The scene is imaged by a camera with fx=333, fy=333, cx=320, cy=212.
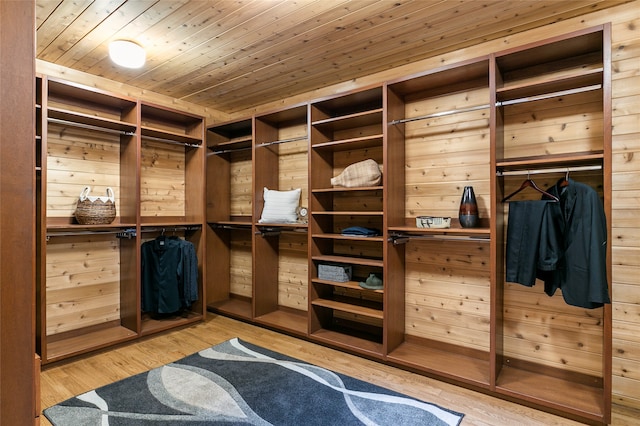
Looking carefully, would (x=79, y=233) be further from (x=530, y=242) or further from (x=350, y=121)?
(x=530, y=242)

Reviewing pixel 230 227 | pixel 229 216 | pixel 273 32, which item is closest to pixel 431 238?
pixel 273 32

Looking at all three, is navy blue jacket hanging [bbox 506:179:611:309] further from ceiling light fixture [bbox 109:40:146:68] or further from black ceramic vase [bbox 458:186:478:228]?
ceiling light fixture [bbox 109:40:146:68]

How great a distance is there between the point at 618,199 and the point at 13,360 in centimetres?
307

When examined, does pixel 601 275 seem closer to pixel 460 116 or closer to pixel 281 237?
pixel 460 116

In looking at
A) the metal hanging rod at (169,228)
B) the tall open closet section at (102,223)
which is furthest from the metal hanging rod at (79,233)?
the metal hanging rod at (169,228)

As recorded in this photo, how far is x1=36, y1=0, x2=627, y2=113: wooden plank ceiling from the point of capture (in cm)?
228

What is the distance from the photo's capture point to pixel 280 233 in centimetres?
387

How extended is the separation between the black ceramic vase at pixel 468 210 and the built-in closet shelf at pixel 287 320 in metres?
1.87

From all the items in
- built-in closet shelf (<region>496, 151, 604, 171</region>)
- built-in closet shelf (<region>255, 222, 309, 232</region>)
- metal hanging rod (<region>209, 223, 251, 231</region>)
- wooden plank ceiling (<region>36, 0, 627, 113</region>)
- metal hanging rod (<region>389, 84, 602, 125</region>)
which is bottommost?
metal hanging rod (<region>209, 223, 251, 231</region>)

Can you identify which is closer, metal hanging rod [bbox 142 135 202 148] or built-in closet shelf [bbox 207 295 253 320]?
metal hanging rod [bbox 142 135 202 148]

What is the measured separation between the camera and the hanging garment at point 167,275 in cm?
351

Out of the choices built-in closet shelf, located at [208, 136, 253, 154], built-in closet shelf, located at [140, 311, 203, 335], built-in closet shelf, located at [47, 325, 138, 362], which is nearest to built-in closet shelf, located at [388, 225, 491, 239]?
built-in closet shelf, located at [208, 136, 253, 154]

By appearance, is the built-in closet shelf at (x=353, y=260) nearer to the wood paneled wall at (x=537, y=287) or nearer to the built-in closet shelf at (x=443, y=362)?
the wood paneled wall at (x=537, y=287)

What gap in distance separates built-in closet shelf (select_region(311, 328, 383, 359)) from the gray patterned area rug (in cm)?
37
